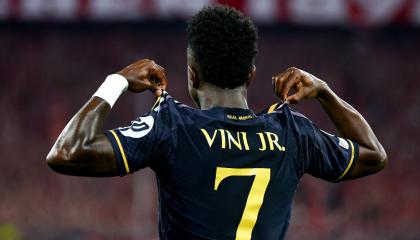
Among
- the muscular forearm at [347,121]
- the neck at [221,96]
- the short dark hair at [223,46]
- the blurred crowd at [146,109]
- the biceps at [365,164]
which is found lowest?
the blurred crowd at [146,109]

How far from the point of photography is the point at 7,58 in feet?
39.3

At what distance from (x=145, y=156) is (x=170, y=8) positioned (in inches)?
324

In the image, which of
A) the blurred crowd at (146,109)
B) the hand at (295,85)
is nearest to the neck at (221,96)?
the hand at (295,85)

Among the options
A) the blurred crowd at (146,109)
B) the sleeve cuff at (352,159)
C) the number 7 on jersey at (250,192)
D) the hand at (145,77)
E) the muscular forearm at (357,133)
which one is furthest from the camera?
the blurred crowd at (146,109)

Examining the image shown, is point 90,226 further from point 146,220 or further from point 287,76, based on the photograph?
point 287,76

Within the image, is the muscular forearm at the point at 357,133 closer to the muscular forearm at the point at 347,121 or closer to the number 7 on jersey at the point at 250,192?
the muscular forearm at the point at 347,121

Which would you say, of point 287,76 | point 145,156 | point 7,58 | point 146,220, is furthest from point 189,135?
point 7,58

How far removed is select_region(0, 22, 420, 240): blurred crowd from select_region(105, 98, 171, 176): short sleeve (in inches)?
320

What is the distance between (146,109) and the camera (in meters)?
11.4

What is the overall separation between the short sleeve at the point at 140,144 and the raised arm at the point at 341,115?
0.60 meters

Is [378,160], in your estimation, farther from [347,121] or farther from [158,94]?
[158,94]

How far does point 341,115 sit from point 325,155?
37 centimetres

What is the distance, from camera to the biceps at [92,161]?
2863mm

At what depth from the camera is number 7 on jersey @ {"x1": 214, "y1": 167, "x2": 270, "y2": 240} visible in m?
2.98
